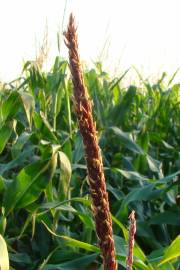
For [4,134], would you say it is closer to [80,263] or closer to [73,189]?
[73,189]

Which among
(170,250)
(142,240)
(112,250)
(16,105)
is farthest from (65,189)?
(112,250)

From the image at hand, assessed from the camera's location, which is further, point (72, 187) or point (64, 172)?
point (72, 187)

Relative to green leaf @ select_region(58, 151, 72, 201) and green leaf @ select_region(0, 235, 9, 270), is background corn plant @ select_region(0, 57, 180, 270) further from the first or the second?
green leaf @ select_region(0, 235, 9, 270)

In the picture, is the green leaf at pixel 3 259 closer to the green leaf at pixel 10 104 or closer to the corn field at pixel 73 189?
the corn field at pixel 73 189

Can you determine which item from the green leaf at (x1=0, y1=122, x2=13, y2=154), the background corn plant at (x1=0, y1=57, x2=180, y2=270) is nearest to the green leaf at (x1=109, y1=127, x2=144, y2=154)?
the background corn plant at (x1=0, y1=57, x2=180, y2=270)

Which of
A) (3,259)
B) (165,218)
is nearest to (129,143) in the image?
(165,218)

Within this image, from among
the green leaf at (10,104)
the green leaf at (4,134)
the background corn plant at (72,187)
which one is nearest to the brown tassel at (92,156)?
the background corn plant at (72,187)
